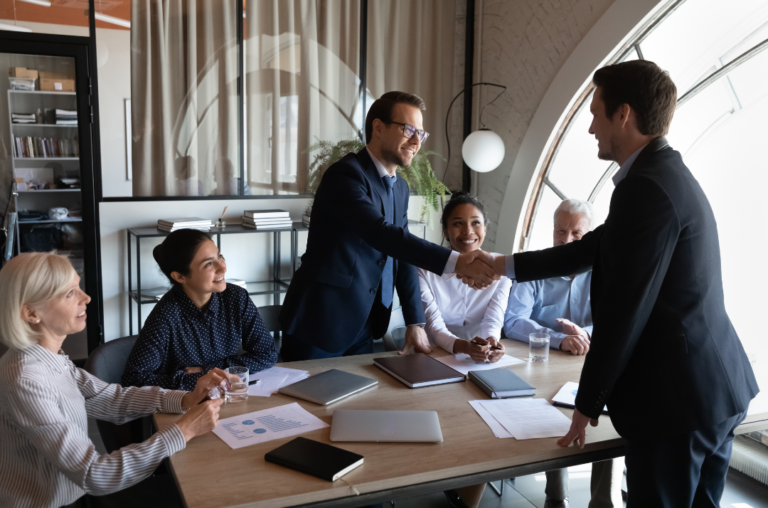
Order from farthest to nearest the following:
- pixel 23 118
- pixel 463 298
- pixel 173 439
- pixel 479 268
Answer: pixel 23 118 < pixel 463 298 < pixel 479 268 < pixel 173 439

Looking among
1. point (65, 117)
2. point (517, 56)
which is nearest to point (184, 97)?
point (65, 117)

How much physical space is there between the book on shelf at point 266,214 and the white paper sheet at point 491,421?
2.96 m

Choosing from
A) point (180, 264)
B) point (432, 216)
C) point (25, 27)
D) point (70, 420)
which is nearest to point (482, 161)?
point (432, 216)

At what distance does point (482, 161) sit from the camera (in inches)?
178

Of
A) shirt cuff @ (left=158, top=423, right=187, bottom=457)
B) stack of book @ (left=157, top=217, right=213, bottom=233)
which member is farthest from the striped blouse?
stack of book @ (left=157, top=217, right=213, bottom=233)

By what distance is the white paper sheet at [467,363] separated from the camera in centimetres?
212

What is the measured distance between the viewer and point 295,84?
4.88 metres

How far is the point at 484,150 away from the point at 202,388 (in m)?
3.21

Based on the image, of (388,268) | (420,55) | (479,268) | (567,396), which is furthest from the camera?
(420,55)

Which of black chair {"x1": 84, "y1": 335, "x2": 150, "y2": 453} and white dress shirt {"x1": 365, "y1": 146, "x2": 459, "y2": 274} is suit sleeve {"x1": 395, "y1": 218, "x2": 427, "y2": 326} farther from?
black chair {"x1": 84, "y1": 335, "x2": 150, "y2": 453}

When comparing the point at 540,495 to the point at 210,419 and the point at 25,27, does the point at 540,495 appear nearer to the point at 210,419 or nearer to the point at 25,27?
the point at 210,419

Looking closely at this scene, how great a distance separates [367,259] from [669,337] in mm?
1195

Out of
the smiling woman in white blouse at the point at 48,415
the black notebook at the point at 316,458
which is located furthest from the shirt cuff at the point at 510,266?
the smiling woman in white blouse at the point at 48,415

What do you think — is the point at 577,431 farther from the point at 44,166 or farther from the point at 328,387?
the point at 44,166
